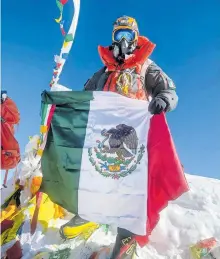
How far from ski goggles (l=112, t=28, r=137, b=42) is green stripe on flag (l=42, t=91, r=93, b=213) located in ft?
2.48

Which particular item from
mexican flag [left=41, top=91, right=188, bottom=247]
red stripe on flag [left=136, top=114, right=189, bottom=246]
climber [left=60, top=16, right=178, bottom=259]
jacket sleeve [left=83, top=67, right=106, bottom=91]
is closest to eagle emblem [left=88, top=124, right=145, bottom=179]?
mexican flag [left=41, top=91, right=188, bottom=247]

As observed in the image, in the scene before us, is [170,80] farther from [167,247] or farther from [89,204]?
[167,247]

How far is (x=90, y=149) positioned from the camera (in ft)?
11.9

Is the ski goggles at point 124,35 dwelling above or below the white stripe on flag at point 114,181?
above

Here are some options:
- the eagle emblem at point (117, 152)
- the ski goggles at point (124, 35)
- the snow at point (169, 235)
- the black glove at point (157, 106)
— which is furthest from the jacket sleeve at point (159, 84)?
the snow at point (169, 235)

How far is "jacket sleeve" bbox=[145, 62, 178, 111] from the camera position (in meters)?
3.67

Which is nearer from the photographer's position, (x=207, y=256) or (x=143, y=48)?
(x=207, y=256)

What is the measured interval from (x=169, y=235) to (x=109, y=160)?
1390mm

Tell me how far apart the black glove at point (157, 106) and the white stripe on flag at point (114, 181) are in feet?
0.44

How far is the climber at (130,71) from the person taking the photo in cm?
385

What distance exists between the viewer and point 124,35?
159 inches

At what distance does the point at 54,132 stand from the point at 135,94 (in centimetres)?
97

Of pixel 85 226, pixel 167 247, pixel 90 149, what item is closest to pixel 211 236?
pixel 167 247

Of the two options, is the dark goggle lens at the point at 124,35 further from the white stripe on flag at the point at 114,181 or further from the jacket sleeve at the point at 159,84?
the white stripe on flag at the point at 114,181
